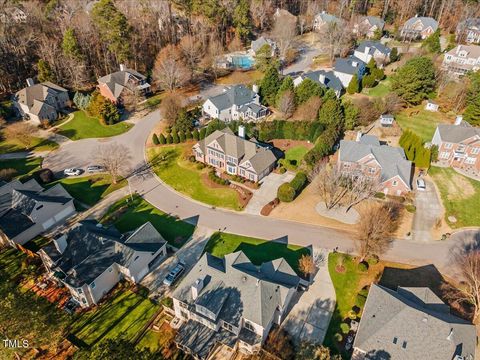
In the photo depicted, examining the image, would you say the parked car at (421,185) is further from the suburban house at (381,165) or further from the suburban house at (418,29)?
the suburban house at (418,29)

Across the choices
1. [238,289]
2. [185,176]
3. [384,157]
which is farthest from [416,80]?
A: [238,289]

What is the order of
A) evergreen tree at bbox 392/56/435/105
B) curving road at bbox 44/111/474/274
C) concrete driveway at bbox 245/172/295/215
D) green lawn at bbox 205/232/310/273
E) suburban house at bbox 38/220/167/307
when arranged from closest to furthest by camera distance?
suburban house at bbox 38/220/167/307 → green lawn at bbox 205/232/310/273 → curving road at bbox 44/111/474/274 → concrete driveway at bbox 245/172/295/215 → evergreen tree at bbox 392/56/435/105

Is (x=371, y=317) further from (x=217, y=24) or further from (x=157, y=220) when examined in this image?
(x=217, y=24)

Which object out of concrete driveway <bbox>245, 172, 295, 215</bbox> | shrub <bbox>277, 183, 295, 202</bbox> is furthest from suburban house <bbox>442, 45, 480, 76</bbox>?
shrub <bbox>277, 183, 295, 202</bbox>

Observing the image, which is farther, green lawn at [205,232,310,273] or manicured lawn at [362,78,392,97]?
manicured lawn at [362,78,392,97]

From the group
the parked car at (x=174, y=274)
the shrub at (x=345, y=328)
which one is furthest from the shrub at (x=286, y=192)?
the shrub at (x=345, y=328)

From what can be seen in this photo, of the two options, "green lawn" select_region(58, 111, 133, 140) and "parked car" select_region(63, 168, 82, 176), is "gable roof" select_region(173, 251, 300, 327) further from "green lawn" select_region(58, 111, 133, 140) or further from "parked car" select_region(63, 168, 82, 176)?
"green lawn" select_region(58, 111, 133, 140)

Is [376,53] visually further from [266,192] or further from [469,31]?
[266,192]
